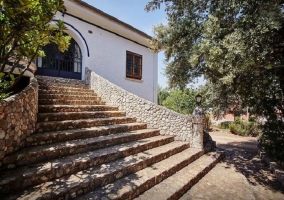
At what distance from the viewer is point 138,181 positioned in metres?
3.50

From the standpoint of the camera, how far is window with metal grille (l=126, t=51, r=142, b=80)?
11.1 m

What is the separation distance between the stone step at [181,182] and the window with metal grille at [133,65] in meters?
7.12

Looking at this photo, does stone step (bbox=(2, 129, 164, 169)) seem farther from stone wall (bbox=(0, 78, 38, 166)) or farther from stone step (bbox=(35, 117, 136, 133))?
stone step (bbox=(35, 117, 136, 133))

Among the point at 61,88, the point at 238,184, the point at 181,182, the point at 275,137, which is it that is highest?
the point at 61,88

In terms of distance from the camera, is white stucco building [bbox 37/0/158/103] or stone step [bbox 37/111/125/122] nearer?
stone step [bbox 37/111/125/122]

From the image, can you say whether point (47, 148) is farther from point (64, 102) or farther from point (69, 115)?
point (64, 102)

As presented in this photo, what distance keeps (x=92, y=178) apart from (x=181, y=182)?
2.16m

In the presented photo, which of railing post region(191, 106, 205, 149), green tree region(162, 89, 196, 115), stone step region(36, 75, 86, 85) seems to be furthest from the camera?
green tree region(162, 89, 196, 115)

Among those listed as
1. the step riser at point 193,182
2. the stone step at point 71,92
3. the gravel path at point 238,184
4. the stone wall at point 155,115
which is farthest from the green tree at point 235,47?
the stone step at point 71,92

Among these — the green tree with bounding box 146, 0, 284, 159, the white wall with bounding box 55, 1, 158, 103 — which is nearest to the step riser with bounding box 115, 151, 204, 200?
the green tree with bounding box 146, 0, 284, 159

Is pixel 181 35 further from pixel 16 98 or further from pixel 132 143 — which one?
pixel 16 98

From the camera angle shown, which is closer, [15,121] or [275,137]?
[15,121]

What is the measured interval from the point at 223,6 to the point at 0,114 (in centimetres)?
575

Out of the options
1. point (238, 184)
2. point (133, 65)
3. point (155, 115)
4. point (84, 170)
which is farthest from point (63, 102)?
point (133, 65)
